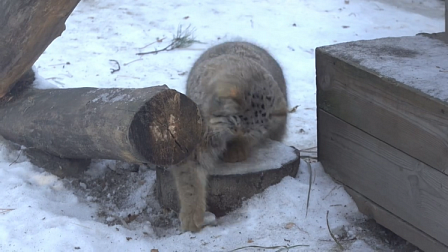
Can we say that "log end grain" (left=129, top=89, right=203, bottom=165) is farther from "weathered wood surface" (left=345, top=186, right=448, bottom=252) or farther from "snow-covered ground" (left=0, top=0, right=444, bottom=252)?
"weathered wood surface" (left=345, top=186, right=448, bottom=252)

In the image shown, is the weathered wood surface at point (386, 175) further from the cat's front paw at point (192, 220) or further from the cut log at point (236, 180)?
the cat's front paw at point (192, 220)

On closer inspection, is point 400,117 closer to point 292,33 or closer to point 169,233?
point 169,233

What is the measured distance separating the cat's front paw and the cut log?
17 cm

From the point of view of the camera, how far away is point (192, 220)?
325 cm

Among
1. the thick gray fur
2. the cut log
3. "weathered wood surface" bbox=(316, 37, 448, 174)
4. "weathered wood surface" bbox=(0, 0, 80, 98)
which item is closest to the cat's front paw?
the thick gray fur

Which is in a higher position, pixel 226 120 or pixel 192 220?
pixel 226 120

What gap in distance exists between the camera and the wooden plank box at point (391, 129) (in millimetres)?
2637

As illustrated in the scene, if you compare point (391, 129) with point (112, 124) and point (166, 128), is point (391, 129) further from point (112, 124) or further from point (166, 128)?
point (112, 124)

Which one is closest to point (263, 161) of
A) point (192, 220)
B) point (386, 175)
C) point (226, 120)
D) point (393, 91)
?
point (226, 120)

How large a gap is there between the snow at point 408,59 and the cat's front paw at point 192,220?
1208 mm

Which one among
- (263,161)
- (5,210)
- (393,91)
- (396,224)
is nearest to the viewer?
(393,91)

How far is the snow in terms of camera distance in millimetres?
2686

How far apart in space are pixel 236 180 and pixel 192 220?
1.15 feet

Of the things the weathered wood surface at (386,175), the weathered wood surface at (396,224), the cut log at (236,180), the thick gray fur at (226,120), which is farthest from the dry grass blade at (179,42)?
the weathered wood surface at (396,224)
